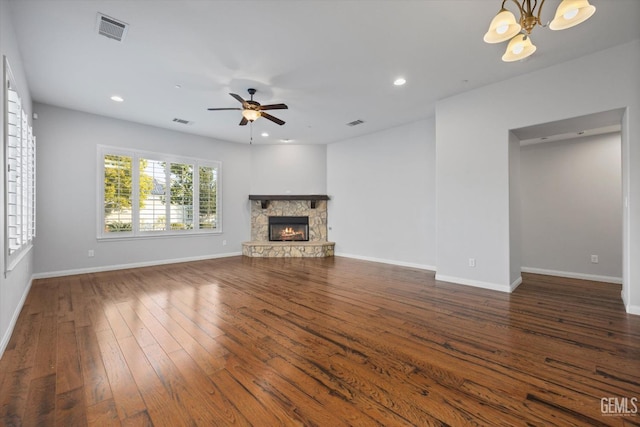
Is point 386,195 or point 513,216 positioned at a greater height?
point 386,195

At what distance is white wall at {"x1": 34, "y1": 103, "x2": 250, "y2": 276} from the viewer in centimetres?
483

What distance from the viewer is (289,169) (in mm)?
7750

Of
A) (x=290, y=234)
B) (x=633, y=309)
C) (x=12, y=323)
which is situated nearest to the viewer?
(x=12, y=323)

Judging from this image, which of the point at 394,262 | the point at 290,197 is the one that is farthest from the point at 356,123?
the point at 394,262

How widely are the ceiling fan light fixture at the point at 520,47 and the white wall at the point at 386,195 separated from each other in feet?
9.50

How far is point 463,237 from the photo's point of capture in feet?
14.5

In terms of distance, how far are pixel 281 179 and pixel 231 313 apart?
199 inches

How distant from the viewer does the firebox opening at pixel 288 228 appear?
772cm

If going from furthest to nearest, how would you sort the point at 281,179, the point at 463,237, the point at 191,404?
Answer: the point at 281,179 → the point at 463,237 → the point at 191,404

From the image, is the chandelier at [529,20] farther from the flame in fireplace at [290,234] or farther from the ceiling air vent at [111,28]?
the flame in fireplace at [290,234]

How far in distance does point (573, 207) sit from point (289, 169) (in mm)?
6304

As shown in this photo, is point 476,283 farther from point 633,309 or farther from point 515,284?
point 633,309

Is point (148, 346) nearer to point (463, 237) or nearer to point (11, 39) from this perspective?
point (11, 39)

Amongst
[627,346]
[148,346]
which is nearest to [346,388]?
[148,346]
